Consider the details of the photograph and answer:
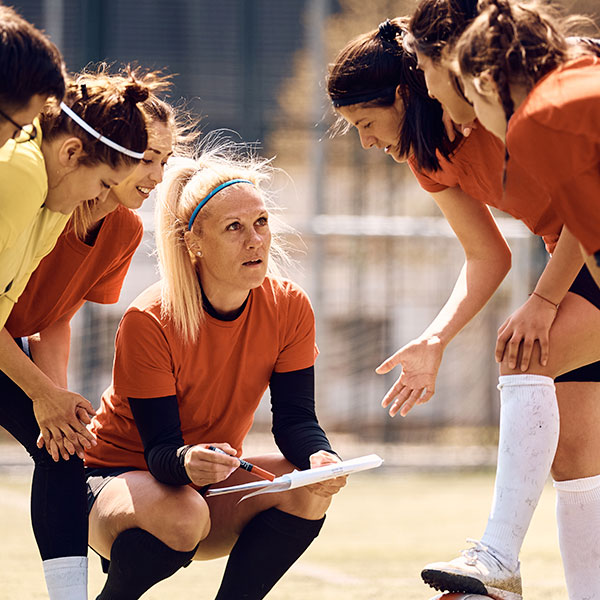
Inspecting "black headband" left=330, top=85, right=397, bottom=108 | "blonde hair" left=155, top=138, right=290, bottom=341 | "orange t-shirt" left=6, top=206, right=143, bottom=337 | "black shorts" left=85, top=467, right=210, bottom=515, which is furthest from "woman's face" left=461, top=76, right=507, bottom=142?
"black shorts" left=85, top=467, right=210, bottom=515

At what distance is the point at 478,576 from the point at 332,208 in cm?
672

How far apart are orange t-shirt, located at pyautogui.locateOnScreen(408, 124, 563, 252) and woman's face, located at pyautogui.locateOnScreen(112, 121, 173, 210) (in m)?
0.74

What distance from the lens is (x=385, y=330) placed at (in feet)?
29.5

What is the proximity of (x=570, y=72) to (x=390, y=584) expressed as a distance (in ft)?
7.79

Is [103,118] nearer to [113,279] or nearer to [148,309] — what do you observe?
[148,309]

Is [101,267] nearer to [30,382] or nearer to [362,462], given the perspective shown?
[30,382]

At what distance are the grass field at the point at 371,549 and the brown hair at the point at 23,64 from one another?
194 centimetres

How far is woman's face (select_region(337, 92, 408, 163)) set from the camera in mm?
2824

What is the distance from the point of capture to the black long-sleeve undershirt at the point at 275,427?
2.77 m

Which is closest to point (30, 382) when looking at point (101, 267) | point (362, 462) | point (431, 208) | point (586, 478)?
point (101, 267)

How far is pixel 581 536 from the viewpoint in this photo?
2.72 m

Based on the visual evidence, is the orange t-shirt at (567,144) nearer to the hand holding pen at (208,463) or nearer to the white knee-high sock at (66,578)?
the hand holding pen at (208,463)

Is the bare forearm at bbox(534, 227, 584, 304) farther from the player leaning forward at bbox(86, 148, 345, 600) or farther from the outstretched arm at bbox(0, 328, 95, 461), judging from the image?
the outstretched arm at bbox(0, 328, 95, 461)

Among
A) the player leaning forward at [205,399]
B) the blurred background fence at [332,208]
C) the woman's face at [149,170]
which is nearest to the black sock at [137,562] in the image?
the player leaning forward at [205,399]
